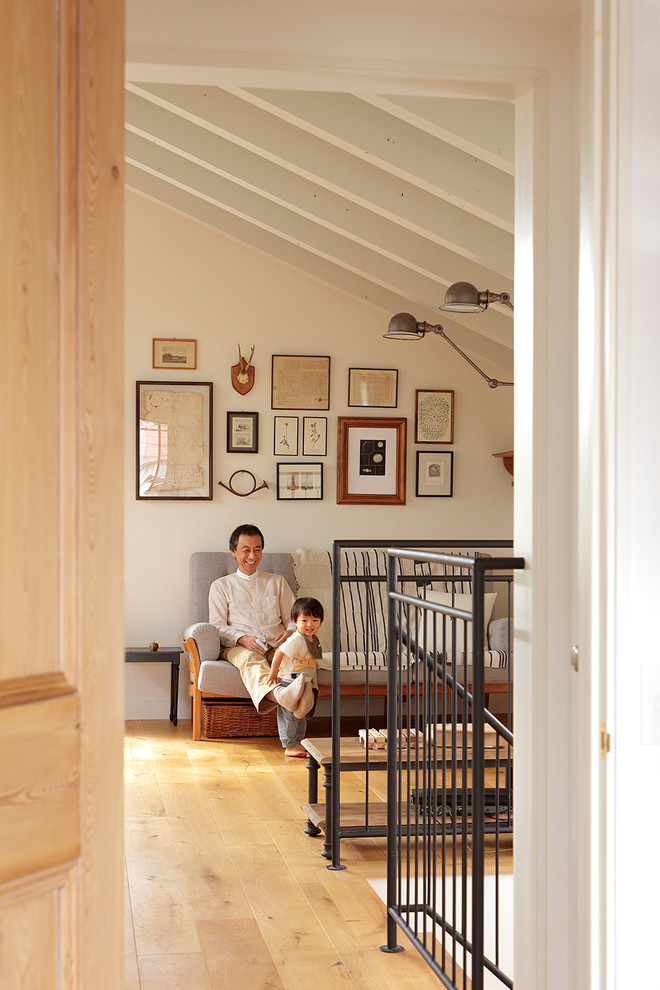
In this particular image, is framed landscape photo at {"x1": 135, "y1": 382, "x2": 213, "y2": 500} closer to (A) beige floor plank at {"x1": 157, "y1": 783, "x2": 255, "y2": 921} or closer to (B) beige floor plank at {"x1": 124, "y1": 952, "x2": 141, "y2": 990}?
(A) beige floor plank at {"x1": 157, "y1": 783, "x2": 255, "y2": 921}

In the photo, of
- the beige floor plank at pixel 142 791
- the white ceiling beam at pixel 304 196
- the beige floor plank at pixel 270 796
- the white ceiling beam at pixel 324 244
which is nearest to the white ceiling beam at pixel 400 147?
the white ceiling beam at pixel 304 196

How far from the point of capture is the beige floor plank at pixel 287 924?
287cm

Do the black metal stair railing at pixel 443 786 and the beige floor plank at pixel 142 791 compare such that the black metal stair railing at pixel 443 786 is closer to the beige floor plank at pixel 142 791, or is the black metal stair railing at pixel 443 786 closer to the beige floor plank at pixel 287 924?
the beige floor plank at pixel 287 924

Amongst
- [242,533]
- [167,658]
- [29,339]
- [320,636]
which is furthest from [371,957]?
[320,636]

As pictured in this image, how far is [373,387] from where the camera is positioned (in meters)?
6.93

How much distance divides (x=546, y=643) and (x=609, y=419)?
0.80m

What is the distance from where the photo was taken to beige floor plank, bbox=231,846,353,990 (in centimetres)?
287

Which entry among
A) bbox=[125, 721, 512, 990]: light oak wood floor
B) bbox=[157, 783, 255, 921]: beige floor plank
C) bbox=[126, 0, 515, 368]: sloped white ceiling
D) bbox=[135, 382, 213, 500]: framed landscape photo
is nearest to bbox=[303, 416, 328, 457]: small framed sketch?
bbox=[135, 382, 213, 500]: framed landscape photo

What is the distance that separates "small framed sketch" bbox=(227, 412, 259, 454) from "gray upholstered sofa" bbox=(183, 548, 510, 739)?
716 millimetres

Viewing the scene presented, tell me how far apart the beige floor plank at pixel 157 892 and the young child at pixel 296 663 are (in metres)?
1.39

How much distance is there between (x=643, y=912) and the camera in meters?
1.54

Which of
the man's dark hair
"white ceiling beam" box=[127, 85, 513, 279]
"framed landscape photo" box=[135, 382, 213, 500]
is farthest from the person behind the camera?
"framed landscape photo" box=[135, 382, 213, 500]

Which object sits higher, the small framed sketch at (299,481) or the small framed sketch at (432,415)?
the small framed sketch at (432,415)

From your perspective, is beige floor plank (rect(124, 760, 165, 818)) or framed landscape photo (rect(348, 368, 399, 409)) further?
framed landscape photo (rect(348, 368, 399, 409))
